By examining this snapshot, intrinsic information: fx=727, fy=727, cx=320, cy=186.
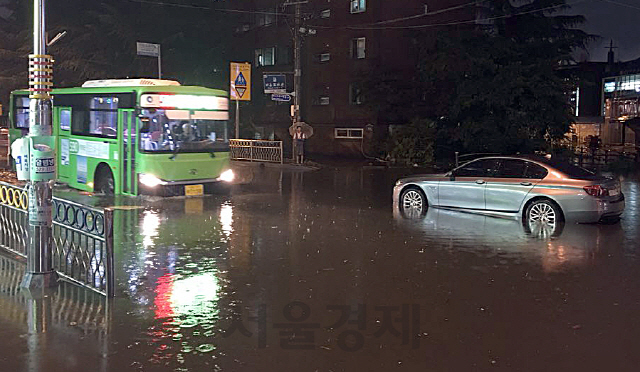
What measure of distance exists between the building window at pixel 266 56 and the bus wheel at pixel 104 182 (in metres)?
33.4

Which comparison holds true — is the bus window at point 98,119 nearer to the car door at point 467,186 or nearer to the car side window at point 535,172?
the car door at point 467,186

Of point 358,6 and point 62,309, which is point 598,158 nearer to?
point 358,6

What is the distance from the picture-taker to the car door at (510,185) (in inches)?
576

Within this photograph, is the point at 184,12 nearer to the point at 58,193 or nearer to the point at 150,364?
the point at 58,193

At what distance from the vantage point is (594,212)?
14078 millimetres

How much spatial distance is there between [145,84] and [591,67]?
231ft

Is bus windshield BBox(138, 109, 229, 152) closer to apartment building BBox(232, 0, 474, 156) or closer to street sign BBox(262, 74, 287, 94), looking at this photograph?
street sign BBox(262, 74, 287, 94)

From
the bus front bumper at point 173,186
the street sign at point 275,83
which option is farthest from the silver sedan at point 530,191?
the street sign at point 275,83

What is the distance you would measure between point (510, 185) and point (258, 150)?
68.7 feet

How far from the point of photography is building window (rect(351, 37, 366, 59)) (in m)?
44.4

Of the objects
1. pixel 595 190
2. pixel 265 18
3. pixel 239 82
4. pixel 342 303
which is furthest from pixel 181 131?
pixel 265 18

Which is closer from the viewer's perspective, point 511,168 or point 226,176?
point 511,168

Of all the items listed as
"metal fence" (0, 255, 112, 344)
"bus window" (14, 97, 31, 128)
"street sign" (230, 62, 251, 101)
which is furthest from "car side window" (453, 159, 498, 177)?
"street sign" (230, 62, 251, 101)

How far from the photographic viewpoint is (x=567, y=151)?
42.2 m
